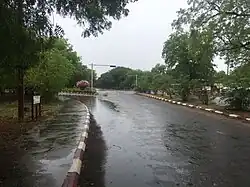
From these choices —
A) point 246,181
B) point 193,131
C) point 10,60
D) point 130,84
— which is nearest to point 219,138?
point 193,131

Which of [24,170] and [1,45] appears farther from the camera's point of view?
[1,45]

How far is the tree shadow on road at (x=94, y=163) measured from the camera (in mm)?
7348

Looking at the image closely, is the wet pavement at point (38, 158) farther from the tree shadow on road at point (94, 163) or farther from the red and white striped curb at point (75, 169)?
the tree shadow on road at point (94, 163)

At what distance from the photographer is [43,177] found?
7383mm

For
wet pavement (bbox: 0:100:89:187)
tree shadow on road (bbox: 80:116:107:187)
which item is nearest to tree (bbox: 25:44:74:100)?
wet pavement (bbox: 0:100:89:187)

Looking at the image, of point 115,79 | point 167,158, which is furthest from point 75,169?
point 115,79

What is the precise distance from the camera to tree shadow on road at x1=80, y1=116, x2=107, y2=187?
7.35 meters

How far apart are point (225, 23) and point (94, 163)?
1590 centimetres

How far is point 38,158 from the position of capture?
9273 mm

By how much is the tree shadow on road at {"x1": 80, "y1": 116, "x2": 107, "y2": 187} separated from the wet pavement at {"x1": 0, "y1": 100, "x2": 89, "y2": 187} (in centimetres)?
39

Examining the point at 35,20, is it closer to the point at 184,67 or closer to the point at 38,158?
the point at 38,158

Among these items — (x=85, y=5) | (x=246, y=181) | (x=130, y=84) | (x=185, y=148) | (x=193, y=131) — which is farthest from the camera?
(x=130, y=84)

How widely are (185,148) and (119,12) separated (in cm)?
481

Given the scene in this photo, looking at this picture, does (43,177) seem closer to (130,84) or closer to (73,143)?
(73,143)
